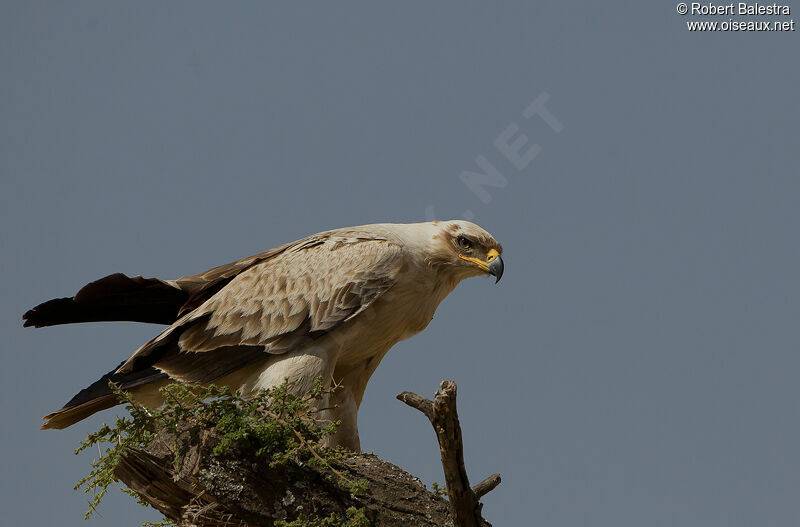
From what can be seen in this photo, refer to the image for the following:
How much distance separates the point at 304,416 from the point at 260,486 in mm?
540

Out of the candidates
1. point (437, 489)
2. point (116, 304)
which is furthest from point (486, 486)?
point (116, 304)

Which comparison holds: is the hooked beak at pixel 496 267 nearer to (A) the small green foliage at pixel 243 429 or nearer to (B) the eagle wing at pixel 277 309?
(B) the eagle wing at pixel 277 309

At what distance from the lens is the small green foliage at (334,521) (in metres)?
5.15

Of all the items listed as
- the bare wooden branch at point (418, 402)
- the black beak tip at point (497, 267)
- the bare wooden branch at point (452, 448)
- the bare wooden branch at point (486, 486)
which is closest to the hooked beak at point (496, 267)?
the black beak tip at point (497, 267)

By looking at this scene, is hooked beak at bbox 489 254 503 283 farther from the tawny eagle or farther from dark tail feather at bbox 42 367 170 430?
dark tail feather at bbox 42 367 170 430

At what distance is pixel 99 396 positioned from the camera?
700 centimetres

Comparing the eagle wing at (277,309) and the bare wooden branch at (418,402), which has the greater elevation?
the eagle wing at (277,309)

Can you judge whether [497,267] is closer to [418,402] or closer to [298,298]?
[298,298]

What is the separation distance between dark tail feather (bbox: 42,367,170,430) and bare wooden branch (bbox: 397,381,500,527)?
9.61 feet

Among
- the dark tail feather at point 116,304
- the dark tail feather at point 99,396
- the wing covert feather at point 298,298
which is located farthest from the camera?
the dark tail feather at point 116,304

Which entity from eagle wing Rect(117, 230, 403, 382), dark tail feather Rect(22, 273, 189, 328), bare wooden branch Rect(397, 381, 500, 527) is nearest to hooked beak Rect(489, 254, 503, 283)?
eagle wing Rect(117, 230, 403, 382)

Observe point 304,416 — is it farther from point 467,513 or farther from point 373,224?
point 373,224

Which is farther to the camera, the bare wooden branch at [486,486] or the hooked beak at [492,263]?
the hooked beak at [492,263]

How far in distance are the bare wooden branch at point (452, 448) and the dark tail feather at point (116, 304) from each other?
3.57 meters
